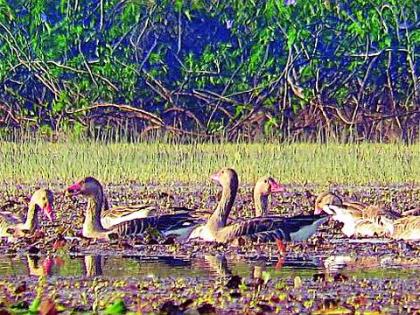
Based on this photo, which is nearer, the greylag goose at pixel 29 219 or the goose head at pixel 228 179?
the greylag goose at pixel 29 219

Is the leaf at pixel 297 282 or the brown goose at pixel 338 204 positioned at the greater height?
the brown goose at pixel 338 204

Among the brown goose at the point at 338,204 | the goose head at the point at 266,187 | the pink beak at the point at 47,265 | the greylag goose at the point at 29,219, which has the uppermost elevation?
the goose head at the point at 266,187

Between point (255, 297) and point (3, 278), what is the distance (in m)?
1.80

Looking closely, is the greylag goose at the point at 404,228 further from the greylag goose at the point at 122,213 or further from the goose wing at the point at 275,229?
the greylag goose at the point at 122,213

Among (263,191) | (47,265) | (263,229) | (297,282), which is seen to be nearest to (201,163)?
(263,191)

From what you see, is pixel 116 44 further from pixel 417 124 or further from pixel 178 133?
pixel 417 124

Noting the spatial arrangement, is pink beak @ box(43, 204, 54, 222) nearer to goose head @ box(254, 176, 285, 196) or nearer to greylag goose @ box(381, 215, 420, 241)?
goose head @ box(254, 176, 285, 196)

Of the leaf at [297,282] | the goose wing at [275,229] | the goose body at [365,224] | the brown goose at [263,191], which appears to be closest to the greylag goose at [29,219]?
the goose wing at [275,229]

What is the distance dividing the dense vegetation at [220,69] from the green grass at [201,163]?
3.19 m

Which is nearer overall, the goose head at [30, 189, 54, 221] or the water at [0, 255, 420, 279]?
the water at [0, 255, 420, 279]

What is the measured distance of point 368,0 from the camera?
20953 mm

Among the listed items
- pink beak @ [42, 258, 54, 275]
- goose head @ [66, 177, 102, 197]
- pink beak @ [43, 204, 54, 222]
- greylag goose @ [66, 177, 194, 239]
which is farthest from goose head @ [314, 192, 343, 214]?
pink beak @ [42, 258, 54, 275]

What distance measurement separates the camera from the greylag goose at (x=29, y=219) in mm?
11070

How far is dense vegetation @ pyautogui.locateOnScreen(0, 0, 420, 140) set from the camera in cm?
2103
